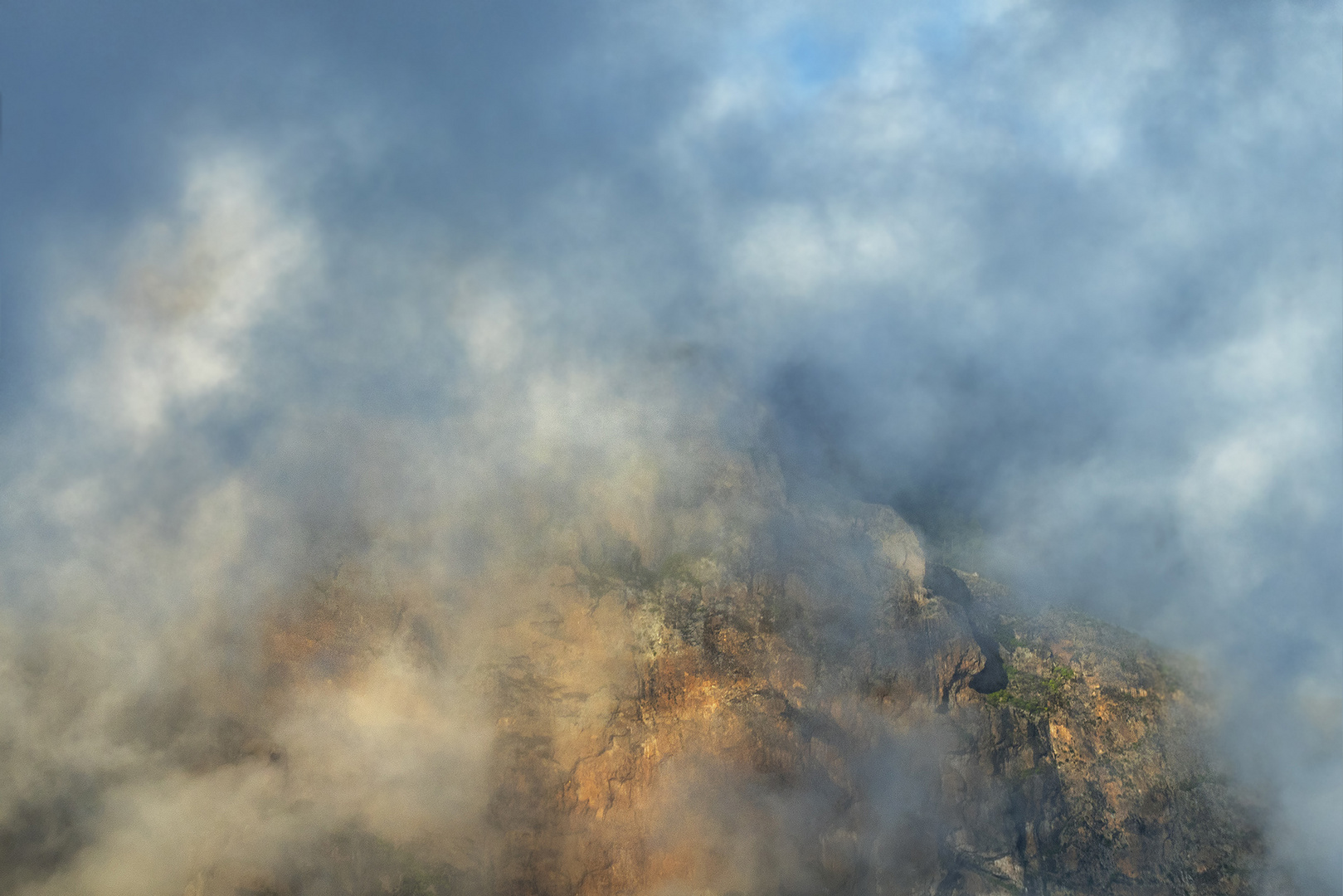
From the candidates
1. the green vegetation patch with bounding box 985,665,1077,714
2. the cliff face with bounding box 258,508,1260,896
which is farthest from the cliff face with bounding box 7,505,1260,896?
the green vegetation patch with bounding box 985,665,1077,714

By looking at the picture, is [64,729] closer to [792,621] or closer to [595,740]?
[595,740]

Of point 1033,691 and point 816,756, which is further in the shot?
point 1033,691

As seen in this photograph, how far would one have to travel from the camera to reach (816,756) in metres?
12.7

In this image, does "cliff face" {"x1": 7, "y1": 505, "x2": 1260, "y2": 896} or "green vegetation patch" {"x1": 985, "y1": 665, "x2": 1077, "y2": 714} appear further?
"green vegetation patch" {"x1": 985, "y1": 665, "x2": 1077, "y2": 714}

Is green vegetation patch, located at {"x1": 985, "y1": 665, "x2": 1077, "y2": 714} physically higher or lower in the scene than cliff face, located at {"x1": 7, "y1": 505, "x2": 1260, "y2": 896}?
higher

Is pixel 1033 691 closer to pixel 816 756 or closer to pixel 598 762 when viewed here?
pixel 816 756

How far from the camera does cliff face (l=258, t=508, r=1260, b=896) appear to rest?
1234 centimetres

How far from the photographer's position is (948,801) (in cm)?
1316

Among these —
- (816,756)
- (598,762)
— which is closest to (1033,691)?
(816,756)

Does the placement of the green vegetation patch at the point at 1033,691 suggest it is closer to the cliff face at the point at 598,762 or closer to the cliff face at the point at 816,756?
the cliff face at the point at 816,756

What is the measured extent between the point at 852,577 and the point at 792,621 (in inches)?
55.6

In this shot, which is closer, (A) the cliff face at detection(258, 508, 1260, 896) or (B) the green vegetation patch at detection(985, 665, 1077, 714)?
(A) the cliff face at detection(258, 508, 1260, 896)

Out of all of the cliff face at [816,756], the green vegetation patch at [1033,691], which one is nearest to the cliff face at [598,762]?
the cliff face at [816,756]

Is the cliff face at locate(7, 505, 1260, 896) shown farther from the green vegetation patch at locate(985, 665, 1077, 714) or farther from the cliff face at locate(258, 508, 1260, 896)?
the green vegetation patch at locate(985, 665, 1077, 714)
